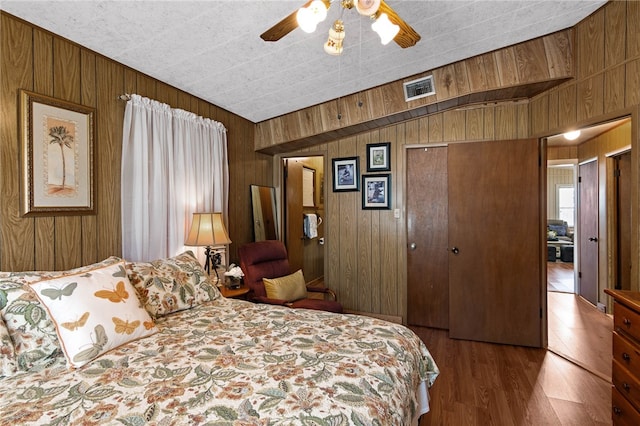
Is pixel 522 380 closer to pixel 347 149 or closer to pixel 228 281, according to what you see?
pixel 228 281

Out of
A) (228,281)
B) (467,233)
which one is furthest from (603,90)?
(228,281)

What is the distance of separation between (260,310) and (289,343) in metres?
0.59

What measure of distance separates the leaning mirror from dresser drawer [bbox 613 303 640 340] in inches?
123

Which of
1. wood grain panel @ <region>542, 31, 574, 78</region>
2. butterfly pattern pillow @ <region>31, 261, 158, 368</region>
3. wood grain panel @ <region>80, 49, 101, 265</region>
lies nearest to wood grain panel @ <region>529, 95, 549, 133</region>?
wood grain panel @ <region>542, 31, 574, 78</region>

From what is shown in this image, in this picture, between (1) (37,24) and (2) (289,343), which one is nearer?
(2) (289,343)

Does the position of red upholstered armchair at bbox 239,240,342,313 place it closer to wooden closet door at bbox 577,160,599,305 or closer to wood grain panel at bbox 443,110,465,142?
wood grain panel at bbox 443,110,465,142

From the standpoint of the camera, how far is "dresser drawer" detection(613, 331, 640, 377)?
1.70 metres

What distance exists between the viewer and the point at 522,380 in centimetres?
258

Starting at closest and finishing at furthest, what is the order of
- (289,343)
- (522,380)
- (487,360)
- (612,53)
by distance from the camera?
(289,343) < (612,53) < (522,380) < (487,360)

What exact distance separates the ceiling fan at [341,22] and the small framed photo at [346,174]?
2.19m

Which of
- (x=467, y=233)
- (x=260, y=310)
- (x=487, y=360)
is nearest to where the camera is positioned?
(x=260, y=310)

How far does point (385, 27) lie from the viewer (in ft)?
5.20

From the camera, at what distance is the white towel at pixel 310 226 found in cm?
542

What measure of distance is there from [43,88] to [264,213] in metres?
2.39
